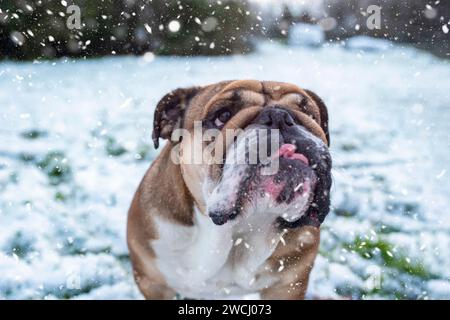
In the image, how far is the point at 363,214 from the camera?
10.0 ft

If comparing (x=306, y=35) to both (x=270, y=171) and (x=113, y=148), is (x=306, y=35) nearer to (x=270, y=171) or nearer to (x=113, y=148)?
(x=113, y=148)

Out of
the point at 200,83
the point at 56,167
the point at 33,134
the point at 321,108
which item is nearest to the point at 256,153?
the point at 321,108

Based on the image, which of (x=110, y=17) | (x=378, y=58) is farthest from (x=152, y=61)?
(x=378, y=58)

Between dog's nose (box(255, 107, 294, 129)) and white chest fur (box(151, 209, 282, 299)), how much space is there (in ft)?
1.20

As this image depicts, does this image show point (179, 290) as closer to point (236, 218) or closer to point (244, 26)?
point (236, 218)

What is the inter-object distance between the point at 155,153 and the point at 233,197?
197cm

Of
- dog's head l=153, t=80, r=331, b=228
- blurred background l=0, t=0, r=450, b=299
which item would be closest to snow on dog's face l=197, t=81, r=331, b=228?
dog's head l=153, t=80, r=331, b=228

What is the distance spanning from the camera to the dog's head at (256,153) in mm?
1611

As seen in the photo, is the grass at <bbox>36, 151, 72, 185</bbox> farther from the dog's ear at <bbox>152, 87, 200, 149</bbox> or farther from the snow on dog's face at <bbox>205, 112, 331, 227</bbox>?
the snow on dog's face at <bbox>205, 112, 331, 227</bbox>

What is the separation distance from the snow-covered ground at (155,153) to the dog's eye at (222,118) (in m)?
0.36

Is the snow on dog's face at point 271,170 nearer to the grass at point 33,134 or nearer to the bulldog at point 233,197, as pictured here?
the bulldog at point 233,197

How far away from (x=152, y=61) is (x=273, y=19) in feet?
3.44

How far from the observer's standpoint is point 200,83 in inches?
173

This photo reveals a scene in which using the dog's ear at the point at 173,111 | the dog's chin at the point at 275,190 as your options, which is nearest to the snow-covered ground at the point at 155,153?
the dog's chin at the point at 275,190
